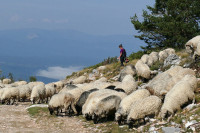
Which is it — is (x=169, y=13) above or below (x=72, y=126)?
above

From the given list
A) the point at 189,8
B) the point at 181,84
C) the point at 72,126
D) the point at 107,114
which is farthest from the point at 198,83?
the point at 189,8

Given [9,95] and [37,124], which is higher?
[9,95]

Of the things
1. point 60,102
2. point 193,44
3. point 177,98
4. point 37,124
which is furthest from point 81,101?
point 193,44

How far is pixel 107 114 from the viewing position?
13445 mm

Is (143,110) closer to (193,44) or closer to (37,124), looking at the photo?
(37,124)

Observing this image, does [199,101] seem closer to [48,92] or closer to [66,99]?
[66,99]

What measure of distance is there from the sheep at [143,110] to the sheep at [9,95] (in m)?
10.8

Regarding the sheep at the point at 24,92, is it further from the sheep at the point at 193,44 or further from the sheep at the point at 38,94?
the sheep at the point at 193,44

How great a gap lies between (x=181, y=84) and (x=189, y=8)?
20740mm

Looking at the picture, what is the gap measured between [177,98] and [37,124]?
21.5ft

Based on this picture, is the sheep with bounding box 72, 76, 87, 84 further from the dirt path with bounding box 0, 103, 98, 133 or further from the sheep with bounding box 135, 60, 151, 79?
the dirt path with bounding box 0, 103, 98, 133

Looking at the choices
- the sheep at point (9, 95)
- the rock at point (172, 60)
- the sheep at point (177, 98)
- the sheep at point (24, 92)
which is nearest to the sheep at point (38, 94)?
the sheep at point (24, 92)

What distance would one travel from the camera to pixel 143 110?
11562mm

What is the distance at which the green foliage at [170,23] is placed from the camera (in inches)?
1192
